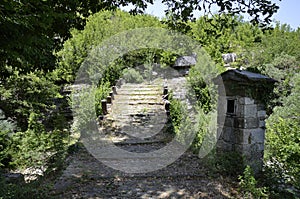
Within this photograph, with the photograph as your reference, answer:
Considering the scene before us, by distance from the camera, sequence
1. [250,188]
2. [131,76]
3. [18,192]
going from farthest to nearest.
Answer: [131,76]
[250,188]
[18,192]

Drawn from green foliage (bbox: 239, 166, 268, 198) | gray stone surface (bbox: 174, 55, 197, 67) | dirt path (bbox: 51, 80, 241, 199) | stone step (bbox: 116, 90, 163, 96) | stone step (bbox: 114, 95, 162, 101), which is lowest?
dirt path (bbox: 51, 80, 241, 199)

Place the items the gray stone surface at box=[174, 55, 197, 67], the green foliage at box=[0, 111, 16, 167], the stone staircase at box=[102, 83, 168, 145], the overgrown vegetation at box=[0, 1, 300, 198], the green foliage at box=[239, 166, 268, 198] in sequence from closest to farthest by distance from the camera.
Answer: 1. the overgrown vegetation at box=[0, 1, 300, 198]
2. the green foliage at box=[239, 166, 268, 198]
3. the green foliage at box=[0, 111, 16, 167]
4. the stone staircase at box=[102, 83, 168, 145]
5. the gray stone surface at box=[174, 55, 197, 67]

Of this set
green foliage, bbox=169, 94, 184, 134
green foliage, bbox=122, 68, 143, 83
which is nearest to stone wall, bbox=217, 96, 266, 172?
green foliage, bbox=169, 94, 184, 134

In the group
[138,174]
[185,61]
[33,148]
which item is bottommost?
[138,174]

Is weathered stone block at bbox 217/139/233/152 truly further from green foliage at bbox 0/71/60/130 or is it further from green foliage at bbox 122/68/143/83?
green foliage at bbox 122/68/143/83

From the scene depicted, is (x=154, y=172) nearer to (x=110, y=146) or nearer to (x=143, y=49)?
(x=110, y=146)

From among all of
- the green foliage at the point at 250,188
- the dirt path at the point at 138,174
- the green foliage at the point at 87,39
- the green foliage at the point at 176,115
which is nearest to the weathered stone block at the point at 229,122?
the dirt path at the point at 138,174

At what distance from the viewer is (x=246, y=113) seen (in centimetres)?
504

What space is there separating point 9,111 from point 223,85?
22.2ft

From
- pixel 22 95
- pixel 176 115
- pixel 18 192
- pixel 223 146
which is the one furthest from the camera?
pixel 22 95

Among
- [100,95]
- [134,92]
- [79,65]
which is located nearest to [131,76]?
[134,92]

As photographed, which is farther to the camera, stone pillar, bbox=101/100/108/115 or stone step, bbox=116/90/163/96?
stone step, bbox=116/90/163/96

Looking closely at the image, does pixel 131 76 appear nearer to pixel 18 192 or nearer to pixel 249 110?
pixel 249 110

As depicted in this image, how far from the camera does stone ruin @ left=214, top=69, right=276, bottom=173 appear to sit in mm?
4977
